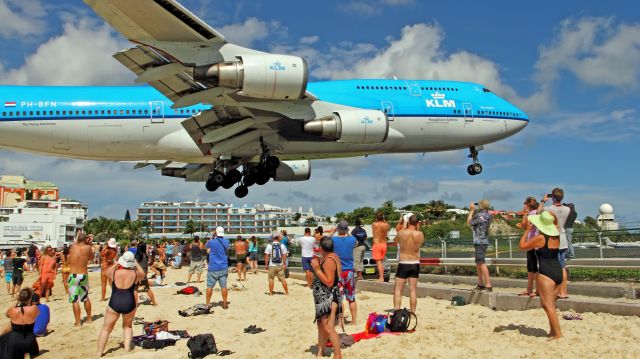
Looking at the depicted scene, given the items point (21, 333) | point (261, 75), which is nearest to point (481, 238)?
point (261, 75)

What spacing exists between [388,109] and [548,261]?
15498mm

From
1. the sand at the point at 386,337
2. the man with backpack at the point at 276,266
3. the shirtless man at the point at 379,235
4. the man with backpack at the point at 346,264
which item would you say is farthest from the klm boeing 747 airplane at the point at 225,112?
the man with backpack at the point at 346,264

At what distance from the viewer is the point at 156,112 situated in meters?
20.8

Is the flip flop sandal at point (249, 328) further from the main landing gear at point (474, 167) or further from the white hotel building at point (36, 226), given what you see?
the white hotel building at point (36, 226)

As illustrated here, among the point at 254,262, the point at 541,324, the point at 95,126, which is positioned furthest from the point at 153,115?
the point at 541,324

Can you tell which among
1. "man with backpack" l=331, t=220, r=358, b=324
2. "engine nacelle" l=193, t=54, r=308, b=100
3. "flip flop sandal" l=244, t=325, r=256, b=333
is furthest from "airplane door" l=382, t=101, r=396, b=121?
"flip flop sandal" l=244, t=325, r=256, b=333

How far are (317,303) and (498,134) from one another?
20.5m

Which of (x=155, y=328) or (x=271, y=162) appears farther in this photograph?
(x=271, y=162)

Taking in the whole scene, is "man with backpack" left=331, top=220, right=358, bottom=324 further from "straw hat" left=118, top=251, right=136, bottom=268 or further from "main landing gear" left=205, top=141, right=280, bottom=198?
"main landing gear" left=205, top=141, right=280, bottom=198

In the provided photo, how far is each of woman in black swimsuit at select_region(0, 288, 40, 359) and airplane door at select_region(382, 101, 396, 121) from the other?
1653cm

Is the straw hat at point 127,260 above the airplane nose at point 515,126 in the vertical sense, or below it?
below

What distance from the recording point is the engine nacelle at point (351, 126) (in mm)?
18922

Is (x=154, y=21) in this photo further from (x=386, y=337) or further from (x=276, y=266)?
(x=386, y=337)

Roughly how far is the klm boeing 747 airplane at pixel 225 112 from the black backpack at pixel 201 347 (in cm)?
850
